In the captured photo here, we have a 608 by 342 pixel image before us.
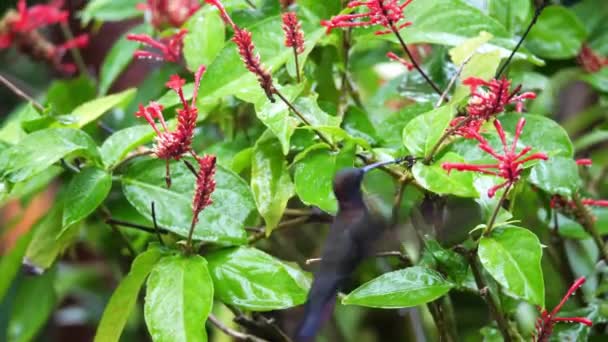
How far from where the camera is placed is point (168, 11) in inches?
30.0

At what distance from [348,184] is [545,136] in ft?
0.59

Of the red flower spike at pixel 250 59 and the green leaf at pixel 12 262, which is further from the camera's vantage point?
the green leaf at pixel 12 262

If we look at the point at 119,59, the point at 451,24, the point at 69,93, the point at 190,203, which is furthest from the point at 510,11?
the point at 69,93

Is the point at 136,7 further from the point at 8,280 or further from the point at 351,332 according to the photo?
the point at 351,332

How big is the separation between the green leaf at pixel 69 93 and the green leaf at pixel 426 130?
0.53 meters

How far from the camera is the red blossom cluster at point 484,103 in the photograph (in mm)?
404

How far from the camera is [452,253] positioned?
1.51 feet

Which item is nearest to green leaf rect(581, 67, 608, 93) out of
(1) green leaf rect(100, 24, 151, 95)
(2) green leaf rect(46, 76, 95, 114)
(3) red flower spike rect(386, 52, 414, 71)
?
Result: (3) red flower spike rect(386, 52, 414, 71)

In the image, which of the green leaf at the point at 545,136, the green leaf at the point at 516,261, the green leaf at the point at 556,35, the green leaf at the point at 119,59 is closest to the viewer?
the green leaf at the point at 516,261

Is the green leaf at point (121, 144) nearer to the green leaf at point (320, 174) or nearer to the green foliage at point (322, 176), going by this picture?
the green foliage at point (322, 176)

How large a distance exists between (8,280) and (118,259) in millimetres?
239

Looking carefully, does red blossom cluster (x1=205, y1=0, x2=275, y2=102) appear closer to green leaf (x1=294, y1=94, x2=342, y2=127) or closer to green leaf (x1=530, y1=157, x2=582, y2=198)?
green leaf (x1=294, y1=94, x2=342, y2=127)

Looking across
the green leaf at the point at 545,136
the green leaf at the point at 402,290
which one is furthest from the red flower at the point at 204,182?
the green leaf at the point at 545,136

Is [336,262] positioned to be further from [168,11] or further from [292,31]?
[168,11]
